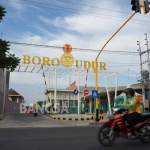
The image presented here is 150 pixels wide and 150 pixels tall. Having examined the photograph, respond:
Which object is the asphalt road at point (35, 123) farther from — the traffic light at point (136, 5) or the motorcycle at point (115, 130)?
the motorcycle at point (115, 130)

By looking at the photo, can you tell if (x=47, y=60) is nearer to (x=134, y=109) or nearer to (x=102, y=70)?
(x=102, y=70)

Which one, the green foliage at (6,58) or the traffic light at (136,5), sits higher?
the traffic light at (136,5)

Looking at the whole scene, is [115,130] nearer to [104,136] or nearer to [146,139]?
[104,136]

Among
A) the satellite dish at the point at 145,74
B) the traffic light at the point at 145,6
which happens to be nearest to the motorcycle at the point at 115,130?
the traffic light at the point at 145,6

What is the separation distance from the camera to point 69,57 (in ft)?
102

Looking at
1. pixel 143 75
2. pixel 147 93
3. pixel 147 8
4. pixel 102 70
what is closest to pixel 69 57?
pixel 102 70

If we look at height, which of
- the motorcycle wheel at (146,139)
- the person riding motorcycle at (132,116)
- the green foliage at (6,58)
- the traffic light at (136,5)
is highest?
the traffic light at (136,5)

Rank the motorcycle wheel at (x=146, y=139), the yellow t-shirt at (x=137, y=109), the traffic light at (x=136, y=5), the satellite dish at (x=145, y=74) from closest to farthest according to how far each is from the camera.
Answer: the yellow t-shirt at (x=137, y=109) → the motorcycle wheel at (x=146, y=139) → the traffic light at (x=136, y=5) → the satellite dish at (x=145, y=74)

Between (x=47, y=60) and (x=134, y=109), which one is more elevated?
(x=47, y=60)

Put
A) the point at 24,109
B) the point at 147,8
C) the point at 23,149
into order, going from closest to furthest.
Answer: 1. the point at 23,149
2. the point at 147,8
3. the point at 24,109

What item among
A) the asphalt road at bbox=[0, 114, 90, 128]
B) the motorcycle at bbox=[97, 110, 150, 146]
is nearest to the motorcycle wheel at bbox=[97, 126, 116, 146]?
the motorcycle at bbox=[97, 110, 150, 146]

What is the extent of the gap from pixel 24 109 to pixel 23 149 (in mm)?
42465

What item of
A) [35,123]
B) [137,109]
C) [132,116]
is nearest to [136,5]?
[137,109]

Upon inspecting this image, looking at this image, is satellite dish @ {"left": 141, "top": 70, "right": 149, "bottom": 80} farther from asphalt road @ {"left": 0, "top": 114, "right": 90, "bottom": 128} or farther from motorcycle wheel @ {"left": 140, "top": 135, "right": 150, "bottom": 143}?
motorcycle wheel @ {"left": 140, "top": 135, "right": 150, "bottom": 143}
